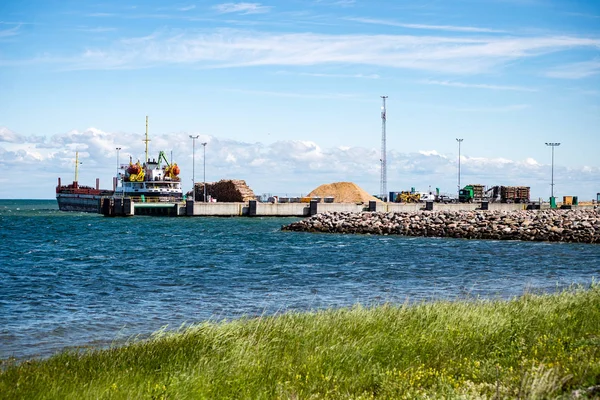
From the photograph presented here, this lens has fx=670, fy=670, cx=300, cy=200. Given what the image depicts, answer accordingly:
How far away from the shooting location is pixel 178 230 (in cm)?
6241

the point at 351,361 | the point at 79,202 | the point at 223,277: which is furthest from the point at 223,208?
the point at 351,361

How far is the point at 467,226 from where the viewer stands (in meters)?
53.6

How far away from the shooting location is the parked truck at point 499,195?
10988 centimetres

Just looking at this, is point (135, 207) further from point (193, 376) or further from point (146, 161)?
point (193, 376)

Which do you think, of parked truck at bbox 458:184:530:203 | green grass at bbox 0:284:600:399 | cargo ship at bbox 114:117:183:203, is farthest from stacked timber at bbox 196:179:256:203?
green grass at bbox 0:284:600:399

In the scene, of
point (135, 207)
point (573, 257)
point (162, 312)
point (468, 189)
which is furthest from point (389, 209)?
point (162, 312)

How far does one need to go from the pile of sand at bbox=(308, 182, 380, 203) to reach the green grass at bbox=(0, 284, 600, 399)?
345ft

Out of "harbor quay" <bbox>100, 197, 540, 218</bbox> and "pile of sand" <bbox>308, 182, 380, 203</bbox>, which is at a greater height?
"pile of sand" <bbox>308, 182, 380, 203</bbox>

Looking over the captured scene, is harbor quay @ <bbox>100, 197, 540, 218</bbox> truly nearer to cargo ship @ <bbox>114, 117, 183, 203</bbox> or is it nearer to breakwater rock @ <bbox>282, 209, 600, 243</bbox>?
cargo ship @ <bbox>114, 117, 183, 203</bbox>

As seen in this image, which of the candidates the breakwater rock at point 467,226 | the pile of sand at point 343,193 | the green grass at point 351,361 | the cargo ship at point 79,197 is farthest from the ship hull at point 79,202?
the green grass at point 351,361

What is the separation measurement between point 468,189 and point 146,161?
173 feet

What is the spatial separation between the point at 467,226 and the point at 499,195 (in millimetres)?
63509

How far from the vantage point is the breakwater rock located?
158 feet

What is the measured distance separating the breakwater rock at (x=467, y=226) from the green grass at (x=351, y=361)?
36855 mm
